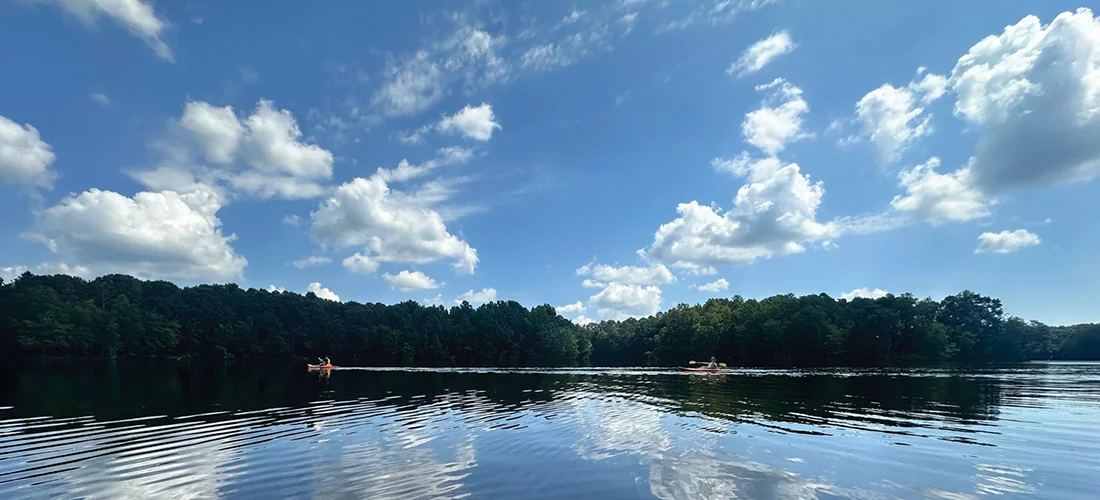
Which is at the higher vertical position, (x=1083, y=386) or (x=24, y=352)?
(x=1083, y=386)

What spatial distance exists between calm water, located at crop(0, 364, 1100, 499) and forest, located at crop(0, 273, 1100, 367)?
238 ft

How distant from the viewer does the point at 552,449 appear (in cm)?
1589

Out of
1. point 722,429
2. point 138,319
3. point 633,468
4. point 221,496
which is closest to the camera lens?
point 221,496

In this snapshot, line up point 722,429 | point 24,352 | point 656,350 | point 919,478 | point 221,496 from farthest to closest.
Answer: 1. point 656,350
2. point 24,352
3. point 722,429
4. point 919,478
5. point 221,496

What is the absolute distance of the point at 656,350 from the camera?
148m

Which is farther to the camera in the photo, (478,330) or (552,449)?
(478,330)

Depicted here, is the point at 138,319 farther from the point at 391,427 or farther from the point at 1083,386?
the point at 1083,386

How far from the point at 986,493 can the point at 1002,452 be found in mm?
5446

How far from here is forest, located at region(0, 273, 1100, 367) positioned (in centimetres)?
10525

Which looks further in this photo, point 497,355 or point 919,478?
point 497,355

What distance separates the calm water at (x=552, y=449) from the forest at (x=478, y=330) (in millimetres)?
72583

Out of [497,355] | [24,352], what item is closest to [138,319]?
[24,352]

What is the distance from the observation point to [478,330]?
154875mm

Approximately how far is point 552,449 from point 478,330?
142m
